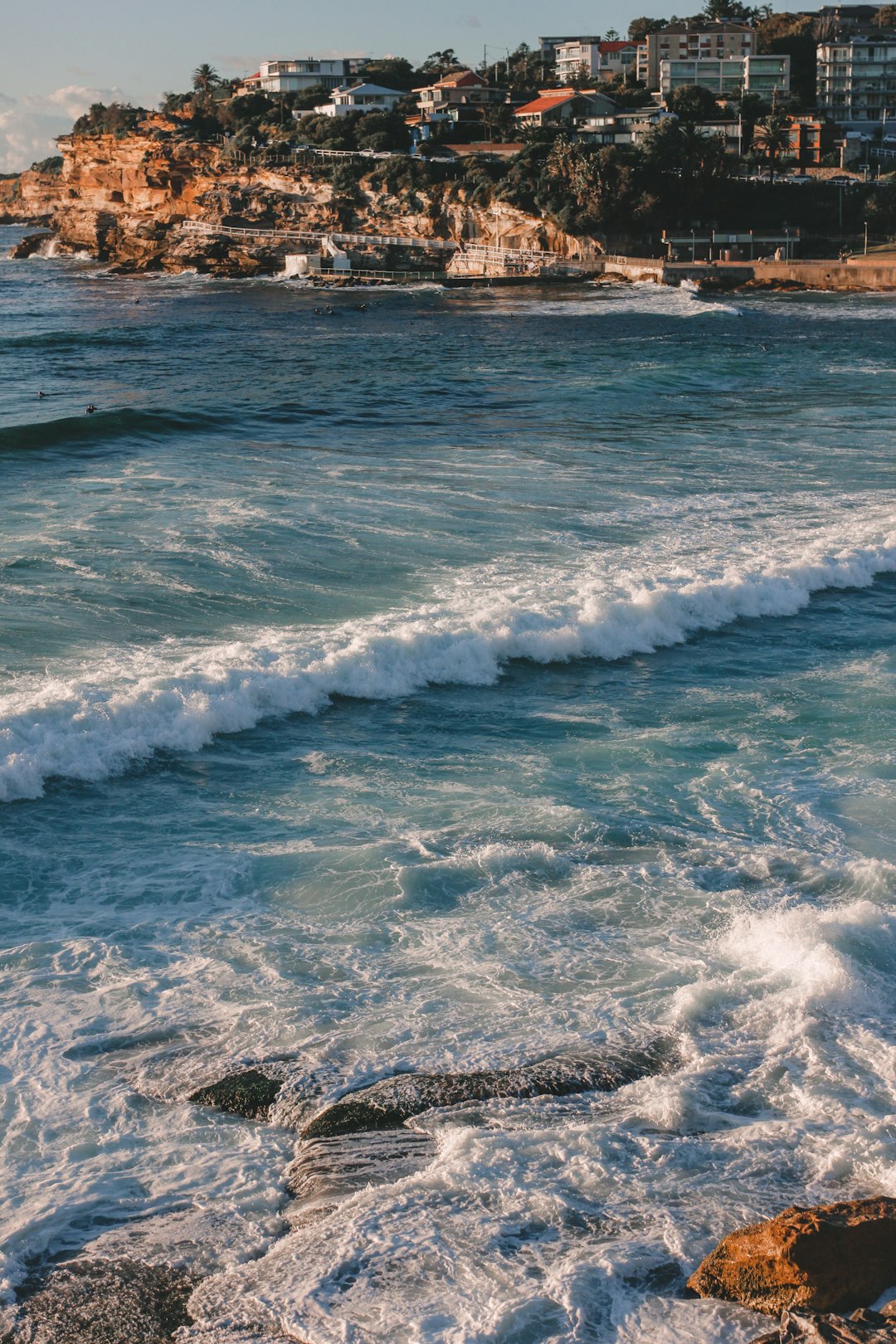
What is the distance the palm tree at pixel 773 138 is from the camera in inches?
3575

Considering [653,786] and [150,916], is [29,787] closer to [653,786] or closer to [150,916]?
[150,916]

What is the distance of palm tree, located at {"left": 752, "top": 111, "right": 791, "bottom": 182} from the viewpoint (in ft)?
298

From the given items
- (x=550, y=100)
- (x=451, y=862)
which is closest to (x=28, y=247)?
(x=550, y=100)

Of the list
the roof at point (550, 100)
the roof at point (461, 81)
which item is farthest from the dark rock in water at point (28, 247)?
the roof at point (550, 100)

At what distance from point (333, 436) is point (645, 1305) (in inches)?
882

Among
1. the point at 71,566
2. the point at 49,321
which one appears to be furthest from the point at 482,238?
the point at 71,566

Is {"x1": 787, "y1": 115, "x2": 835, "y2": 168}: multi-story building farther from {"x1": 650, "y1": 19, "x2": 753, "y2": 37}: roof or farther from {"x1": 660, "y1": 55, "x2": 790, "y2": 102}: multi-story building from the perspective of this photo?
{"x1": 650, "y1": 19, "x2": 753, "y2": 37}: roof

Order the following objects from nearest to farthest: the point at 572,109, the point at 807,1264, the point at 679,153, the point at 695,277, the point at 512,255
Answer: the point at 807,1264, the point at 695,277, the point at 512,255, the point at 679,153, the point at 572,109

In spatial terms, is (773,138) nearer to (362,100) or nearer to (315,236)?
(315,236)

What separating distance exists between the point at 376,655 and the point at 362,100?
111012mm

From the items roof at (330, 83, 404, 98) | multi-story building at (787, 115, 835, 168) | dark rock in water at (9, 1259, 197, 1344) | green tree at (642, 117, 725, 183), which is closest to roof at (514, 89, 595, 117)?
roof at (330, 83, 404, 98)

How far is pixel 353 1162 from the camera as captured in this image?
201 inches

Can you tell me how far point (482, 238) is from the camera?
82.8 m

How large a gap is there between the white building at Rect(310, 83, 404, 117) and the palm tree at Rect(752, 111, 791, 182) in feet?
113
